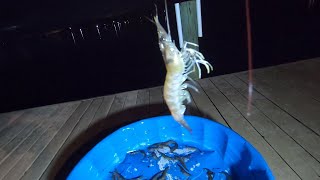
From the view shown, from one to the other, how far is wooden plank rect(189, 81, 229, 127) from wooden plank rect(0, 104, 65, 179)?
200 cm

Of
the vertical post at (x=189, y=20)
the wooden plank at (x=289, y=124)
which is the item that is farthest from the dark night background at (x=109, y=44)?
the wooden plank at (x=289, y=124)

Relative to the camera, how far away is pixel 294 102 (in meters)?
2.64

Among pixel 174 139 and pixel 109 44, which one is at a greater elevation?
pixel 109 44

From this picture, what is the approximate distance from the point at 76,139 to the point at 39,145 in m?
0.44

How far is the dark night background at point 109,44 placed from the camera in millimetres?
3707

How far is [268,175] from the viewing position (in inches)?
49.2

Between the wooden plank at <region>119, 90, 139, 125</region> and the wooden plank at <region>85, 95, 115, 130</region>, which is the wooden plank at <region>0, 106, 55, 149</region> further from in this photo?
the wooden plank at <region>119, 90, 139, 125</region>

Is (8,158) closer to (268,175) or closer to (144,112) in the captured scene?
(144,112)

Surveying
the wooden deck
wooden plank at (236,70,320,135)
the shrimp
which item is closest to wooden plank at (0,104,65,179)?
the wooden deck

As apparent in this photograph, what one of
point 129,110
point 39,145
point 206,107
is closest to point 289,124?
point 206,107

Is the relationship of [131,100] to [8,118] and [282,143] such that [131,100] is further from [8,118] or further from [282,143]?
[282,143]

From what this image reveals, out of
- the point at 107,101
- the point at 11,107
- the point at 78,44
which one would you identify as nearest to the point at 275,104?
the point at 107,101

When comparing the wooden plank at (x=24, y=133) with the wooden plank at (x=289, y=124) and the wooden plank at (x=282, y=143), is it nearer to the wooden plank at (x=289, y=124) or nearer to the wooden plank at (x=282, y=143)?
the wooden plank at (x=282, y=143)

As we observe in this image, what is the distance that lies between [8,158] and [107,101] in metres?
1.43
